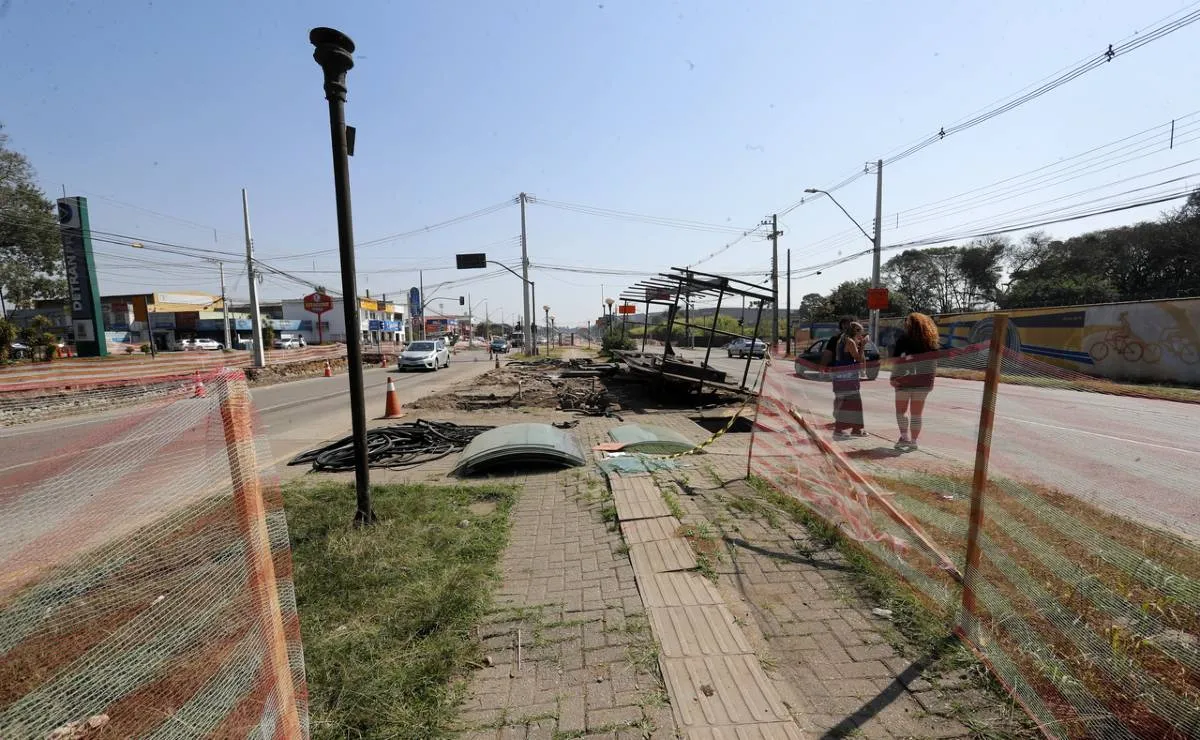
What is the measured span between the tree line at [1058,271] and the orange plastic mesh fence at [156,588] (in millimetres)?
39085

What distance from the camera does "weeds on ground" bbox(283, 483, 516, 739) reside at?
2088mm

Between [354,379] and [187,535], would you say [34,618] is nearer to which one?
[187,535]

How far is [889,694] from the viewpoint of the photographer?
85.0 inches

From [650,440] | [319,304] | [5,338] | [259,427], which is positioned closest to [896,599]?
[650,440]

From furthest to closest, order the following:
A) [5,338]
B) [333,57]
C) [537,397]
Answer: [5,338] → [537,397] → [333,57]

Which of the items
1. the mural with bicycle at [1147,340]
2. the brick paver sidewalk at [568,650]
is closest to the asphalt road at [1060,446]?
the brick paver sidewalk at [568,650]

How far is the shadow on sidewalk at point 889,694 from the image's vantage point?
1972mm

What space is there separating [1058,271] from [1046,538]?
172 ft

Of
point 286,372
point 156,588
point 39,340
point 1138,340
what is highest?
point 39,340

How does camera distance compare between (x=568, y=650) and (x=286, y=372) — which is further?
(x=286, y=372)

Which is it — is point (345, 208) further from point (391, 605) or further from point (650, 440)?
point (650, 440)

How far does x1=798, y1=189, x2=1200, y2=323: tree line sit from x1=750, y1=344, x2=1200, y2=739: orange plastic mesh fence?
112ft

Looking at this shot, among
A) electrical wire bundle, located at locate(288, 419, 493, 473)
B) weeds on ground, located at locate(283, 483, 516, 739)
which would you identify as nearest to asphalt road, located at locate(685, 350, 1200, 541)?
weeds on ground, located at locate(283, 483, 516, 739)

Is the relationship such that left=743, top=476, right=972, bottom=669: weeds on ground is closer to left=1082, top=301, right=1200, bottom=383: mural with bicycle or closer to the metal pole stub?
the metal pole stub
